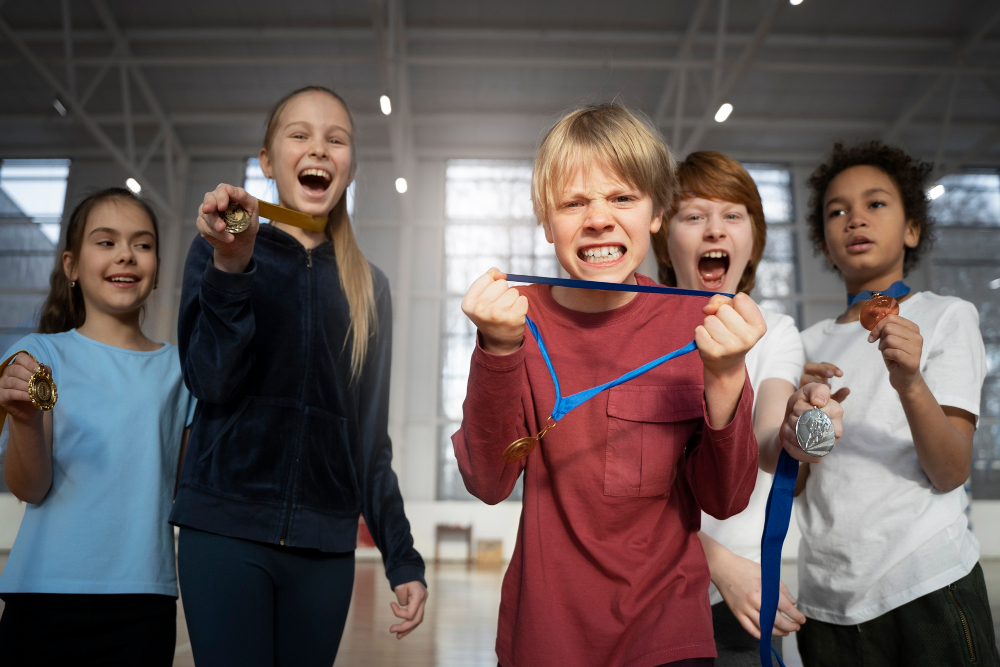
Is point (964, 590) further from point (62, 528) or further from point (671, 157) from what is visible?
point (62, 528)

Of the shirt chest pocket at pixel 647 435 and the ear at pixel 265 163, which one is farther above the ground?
the ear at pixel 265 163

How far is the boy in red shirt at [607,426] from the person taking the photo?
3.45ft

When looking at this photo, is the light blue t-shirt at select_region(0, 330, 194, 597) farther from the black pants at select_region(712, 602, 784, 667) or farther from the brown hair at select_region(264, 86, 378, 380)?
the black pants at select_region(712, 602, 784, 667)

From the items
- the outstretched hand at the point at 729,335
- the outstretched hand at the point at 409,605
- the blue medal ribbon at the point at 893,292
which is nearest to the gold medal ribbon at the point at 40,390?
the outstretched hand at the point at 409,605

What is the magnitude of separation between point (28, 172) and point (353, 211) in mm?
11359

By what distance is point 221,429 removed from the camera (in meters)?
1.42

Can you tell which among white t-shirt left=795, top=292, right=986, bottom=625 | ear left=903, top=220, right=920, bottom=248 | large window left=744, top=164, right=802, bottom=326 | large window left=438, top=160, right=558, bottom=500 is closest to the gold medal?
white t-shirt left=795, top=292, right=986, bottom=625

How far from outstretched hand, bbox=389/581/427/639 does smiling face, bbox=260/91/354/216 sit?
92cm

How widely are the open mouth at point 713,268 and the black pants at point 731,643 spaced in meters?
0.80

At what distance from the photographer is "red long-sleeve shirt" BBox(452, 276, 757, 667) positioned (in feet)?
3.51

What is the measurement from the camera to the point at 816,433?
3.76ft

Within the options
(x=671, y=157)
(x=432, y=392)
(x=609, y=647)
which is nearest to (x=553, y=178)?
(x=671, y=157)

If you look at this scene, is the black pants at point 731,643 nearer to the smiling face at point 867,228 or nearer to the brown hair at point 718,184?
the brown hair at point 718,184

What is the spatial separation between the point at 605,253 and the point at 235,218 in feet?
2.19
